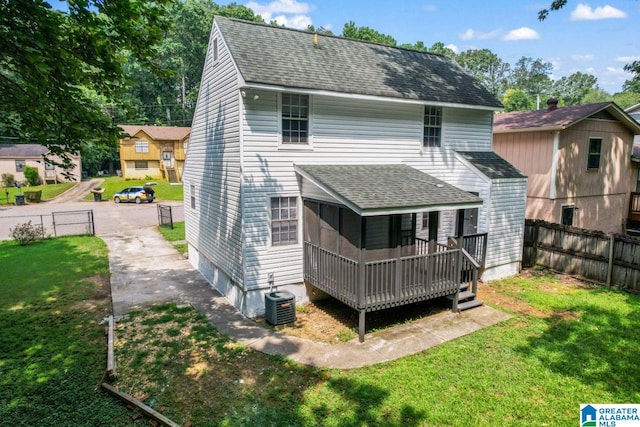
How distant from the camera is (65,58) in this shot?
242 inches

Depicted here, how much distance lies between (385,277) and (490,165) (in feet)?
21.1

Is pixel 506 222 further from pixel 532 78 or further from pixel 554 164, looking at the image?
pixel 532 78

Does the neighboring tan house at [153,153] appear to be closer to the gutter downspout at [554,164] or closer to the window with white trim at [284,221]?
the window with white trim at [284,221]

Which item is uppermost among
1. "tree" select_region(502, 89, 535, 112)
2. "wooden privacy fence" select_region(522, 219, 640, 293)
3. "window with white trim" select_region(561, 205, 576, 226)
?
"tree" select_region(502, 89, 535, 112)

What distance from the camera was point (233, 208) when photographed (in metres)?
9.85

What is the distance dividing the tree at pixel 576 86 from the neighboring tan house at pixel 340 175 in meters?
90.7

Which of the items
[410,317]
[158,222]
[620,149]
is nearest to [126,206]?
[158,222]

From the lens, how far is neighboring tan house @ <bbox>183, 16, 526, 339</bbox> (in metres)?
8.92

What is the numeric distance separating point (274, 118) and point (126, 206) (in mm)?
26479

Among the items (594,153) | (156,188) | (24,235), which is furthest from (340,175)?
(156,188)

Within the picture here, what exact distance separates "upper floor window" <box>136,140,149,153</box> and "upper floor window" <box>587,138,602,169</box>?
138 feet

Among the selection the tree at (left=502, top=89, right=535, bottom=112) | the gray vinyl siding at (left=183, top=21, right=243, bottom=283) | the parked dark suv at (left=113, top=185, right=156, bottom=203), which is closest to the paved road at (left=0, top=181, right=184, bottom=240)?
the parked dark suv at (left=113, top=185, right=156, bottom=203)

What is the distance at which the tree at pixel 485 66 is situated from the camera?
3460 inches

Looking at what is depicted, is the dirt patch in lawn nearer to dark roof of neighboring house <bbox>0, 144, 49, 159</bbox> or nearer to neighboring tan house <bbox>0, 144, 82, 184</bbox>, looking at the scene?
neighboring tan house <bbox>0, 144, 82, 184</bbox>
